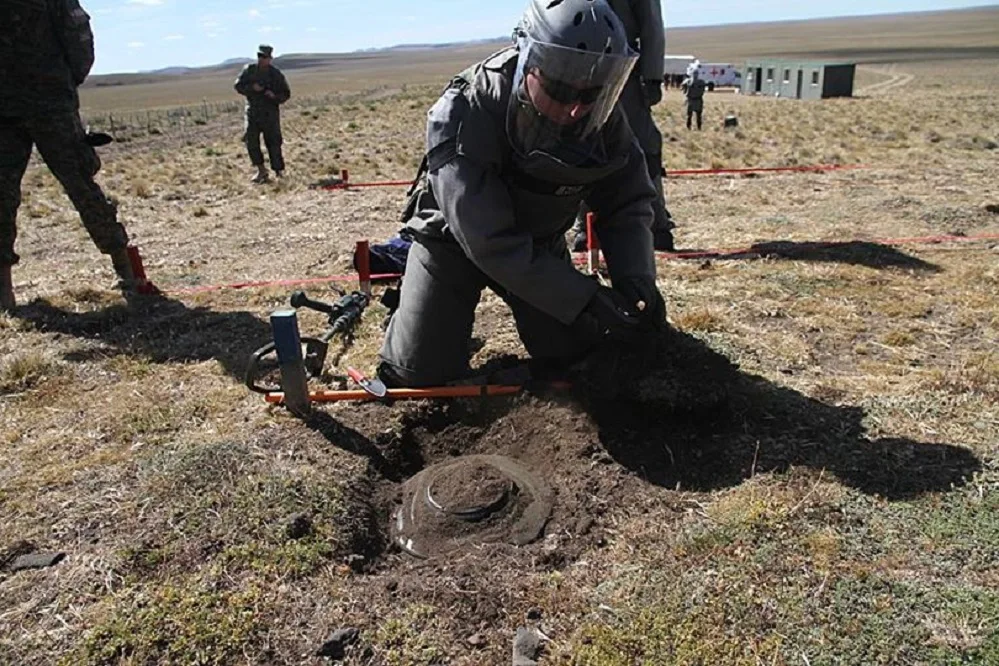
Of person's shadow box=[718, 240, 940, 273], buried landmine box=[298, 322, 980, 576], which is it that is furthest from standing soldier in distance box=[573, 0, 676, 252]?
buried landmine box=[298, 322, 980, 576]

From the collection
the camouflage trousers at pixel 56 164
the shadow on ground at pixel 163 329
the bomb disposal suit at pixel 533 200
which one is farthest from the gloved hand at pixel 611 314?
the camouflage trousers at pixel 56 164

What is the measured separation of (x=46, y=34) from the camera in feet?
17.3

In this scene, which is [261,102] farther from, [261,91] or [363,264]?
[363,264]

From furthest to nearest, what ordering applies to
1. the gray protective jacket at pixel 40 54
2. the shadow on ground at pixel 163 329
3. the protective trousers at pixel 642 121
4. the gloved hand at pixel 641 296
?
the protective trousers at pixel 642 121, the gray protective jacket at pixel 40 54, the shadow on ground at pixel 163 329, the gloved hand at pixel 641 296

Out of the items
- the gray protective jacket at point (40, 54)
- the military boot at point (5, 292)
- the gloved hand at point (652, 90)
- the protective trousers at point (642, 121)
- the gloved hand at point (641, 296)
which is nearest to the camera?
the gloved hand at point (641, 296)

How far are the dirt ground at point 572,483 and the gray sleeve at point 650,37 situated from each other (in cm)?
157

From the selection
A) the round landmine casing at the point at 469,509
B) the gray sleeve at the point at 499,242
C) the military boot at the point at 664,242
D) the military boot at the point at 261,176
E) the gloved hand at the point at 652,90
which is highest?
the gloved hand at the point at 652,90

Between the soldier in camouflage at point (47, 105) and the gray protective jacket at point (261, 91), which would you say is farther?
the gray protective jacket at point (261, 91)

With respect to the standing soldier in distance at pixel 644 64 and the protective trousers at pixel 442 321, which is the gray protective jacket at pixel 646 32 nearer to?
the standing soldier in distance at pixel 644 64

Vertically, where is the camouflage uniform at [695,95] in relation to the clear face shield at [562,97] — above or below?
below

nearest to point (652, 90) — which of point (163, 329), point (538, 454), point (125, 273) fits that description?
point (538, 454)

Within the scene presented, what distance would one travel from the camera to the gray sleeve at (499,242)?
337cm

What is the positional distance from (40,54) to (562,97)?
3.98m

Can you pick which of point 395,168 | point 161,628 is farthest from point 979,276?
point 395,168
